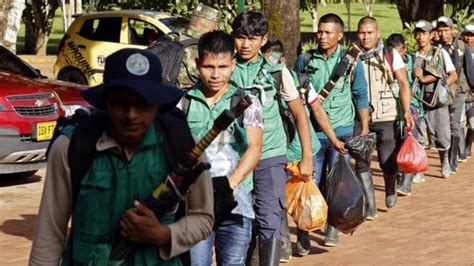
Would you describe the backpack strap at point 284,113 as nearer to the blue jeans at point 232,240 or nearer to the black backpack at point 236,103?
the black backpack at point 236,103

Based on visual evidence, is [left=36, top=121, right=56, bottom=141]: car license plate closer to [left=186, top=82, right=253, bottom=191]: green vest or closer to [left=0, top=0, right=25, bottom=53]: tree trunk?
[left=0, top=0, right=25, bottom=53]: tree trunk

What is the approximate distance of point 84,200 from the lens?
3.89 metres

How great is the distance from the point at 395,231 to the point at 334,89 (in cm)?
169

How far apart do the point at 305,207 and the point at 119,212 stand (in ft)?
15.2

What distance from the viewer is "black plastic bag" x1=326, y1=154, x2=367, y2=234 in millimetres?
8883

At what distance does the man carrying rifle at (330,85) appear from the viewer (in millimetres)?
9352

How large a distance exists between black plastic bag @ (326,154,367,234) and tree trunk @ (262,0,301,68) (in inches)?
143

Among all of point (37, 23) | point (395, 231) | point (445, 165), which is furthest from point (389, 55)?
point (37, 23)

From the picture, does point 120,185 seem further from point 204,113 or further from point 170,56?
point 170,56

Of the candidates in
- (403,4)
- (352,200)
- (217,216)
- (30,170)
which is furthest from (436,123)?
(403,4)

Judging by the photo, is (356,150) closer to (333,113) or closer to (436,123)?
(333,113)

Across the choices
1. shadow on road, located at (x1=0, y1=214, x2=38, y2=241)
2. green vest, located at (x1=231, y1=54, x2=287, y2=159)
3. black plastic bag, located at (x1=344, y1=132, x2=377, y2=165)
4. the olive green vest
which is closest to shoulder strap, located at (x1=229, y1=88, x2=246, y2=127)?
green vest, located at (x1=231, y1=54, x2=287, y2=159)

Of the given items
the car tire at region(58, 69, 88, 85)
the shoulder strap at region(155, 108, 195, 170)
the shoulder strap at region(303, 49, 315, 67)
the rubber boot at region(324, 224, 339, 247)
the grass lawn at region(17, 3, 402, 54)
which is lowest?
the grass lawn at region(17, 3, 402, 54)

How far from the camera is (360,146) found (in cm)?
962
